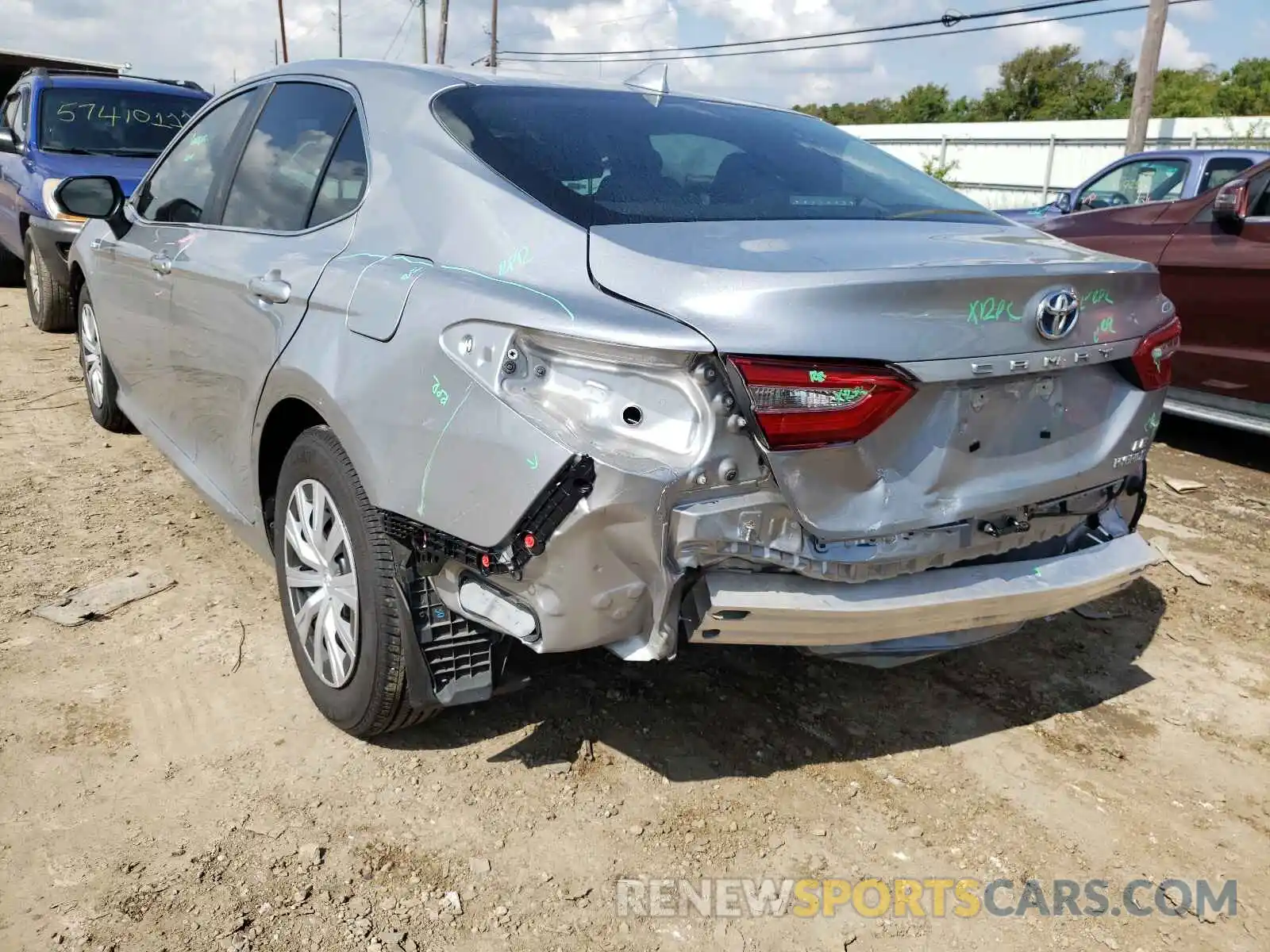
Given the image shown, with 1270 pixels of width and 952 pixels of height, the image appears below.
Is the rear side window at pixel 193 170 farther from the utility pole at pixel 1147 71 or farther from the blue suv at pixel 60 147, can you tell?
the utility pole at pixel 1147 71

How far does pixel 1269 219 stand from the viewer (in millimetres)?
5484

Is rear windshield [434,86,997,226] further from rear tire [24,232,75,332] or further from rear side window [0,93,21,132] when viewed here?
rear side window [0,93,21,132]

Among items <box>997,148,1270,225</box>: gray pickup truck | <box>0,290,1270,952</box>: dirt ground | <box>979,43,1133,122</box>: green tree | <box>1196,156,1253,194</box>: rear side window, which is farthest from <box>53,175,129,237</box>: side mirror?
<box>979,43,1133,122</box>: green tree

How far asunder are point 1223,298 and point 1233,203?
488mm

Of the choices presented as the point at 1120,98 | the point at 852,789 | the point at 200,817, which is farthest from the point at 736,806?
the point at 1120,98

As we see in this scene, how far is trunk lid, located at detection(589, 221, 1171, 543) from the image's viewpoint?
2.07 m

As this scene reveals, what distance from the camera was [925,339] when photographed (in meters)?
2.16

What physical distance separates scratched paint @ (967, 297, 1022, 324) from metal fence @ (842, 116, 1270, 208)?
20.9 meters

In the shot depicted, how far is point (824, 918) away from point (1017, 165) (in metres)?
27.4

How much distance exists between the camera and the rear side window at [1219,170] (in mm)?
8594

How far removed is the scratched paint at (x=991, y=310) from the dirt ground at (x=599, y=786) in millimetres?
1247

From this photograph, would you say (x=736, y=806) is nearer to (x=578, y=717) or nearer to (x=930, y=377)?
(x=578, y=717)

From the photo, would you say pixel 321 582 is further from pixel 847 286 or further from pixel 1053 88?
pixel 1053 88

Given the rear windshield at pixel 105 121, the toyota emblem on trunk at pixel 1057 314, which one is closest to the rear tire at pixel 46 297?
the rear windshield at pixel 105 121
